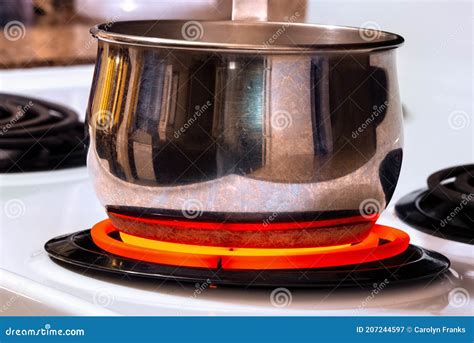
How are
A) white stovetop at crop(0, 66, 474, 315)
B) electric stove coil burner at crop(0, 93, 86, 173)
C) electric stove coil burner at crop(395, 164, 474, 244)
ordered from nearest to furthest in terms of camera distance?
white stovetop at crop(0, 66, 474, 315), electric stove coil burner at crop(395, 164, 474, 244), electric stove coil burner at crop(0, 93, 86, 173)

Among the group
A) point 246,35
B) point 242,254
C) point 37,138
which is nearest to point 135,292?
point 242,254

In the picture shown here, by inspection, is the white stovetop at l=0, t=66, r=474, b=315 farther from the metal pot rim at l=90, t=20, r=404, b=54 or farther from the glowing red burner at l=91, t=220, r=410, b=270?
the metal pot rim at l=90, t=20, r=404, b=54

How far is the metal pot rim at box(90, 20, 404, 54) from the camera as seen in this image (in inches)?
25.6

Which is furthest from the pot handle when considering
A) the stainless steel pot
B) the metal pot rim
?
the stainless steel pot

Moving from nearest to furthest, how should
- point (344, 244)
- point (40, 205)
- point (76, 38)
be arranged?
point (344, 244), point (40, 205), point (76, 38)

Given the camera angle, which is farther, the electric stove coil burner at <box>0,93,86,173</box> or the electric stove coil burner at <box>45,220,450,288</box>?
the electric stove coil burner at <box>0,93,86,173</box>

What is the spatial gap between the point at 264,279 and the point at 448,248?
A: 0.22 metres

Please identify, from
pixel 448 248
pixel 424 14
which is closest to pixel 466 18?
pixel 424 14

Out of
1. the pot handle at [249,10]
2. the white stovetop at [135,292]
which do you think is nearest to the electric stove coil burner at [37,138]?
the white stovetop at [135,292]

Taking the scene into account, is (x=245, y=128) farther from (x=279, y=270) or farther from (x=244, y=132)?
(x=279, y=270)

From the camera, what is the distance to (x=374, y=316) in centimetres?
63

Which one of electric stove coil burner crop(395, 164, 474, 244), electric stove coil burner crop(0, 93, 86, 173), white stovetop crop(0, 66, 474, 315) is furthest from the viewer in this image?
electric stove coil burner crop(0, 93, 86, 173)

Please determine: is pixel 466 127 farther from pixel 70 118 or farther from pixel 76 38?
pixel 76 38
